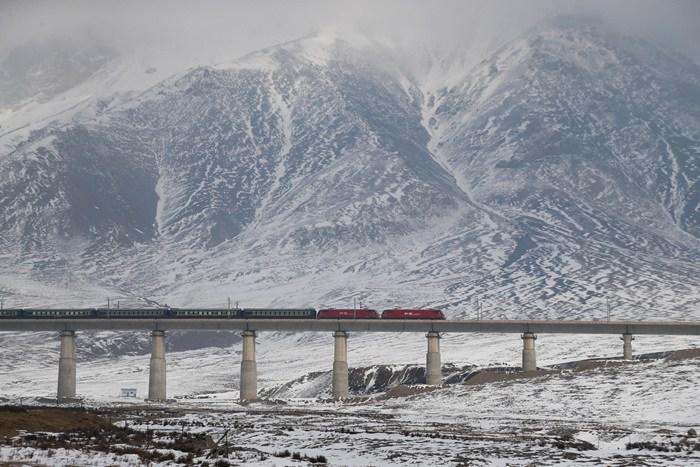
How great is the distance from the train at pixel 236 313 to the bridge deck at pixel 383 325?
158 centimetres

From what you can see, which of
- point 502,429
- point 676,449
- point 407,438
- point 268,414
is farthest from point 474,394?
point 676,449

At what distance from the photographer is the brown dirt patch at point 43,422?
8012 centimetres

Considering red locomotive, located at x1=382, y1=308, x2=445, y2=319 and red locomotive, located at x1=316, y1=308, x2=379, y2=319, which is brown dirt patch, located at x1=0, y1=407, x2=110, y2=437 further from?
red locomotive, located at x1=382, y1=308, x2=445, y2=319

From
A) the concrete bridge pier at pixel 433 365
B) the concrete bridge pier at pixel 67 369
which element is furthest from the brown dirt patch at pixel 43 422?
the concrete bridge pier at pixel 67 369

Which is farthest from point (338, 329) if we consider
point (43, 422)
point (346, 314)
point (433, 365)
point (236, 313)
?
point (43, 422)

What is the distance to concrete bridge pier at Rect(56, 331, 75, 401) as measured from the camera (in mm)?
180625

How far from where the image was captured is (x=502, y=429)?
98.4 meters

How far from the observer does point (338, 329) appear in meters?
182

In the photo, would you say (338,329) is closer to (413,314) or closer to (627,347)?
(413,314)

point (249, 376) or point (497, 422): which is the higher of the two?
point (249, 376)

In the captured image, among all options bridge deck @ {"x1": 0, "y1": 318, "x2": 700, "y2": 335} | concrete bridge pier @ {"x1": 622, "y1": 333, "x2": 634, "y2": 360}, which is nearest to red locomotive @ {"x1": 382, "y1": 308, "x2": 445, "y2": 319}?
bridge deck @ {"x1": 0, "y1": 318, "x2": 700, "y2": 335}

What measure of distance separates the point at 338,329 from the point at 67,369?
39301 millimetres

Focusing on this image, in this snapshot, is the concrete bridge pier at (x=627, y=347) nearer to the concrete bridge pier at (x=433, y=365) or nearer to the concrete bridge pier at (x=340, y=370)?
the concrete bridge pier at (x=433, y=365)

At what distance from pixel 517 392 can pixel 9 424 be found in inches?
2955
